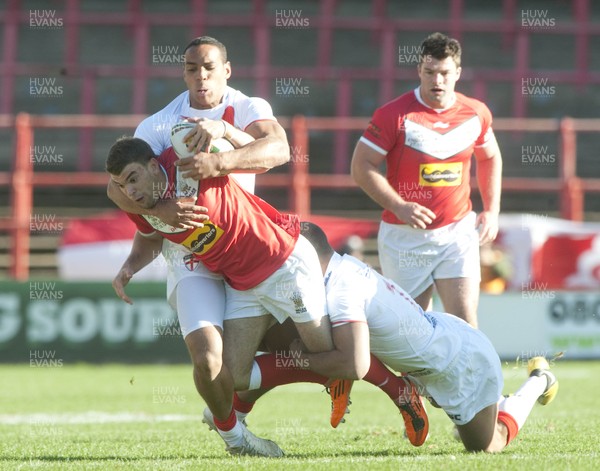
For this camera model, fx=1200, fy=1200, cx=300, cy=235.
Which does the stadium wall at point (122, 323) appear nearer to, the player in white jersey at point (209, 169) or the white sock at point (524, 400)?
the white sock at point (524, 400)

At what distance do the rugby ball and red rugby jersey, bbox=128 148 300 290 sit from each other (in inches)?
5.7

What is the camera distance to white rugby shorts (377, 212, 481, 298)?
811 cm

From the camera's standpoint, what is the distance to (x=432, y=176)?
8102mm

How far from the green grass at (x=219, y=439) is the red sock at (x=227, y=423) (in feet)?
0.53

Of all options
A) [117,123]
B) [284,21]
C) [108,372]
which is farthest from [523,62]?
[108,372]

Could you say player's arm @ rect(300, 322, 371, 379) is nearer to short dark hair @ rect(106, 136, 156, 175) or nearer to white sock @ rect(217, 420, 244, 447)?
white sock @ rect(217, 420, 244, 447)

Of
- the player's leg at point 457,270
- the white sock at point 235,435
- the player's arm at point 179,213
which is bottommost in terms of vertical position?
the white sock at point 235,435

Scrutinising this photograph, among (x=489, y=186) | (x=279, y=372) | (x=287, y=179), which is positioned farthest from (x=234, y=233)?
(x=287, y=179)

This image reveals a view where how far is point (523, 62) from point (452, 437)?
17.7 m

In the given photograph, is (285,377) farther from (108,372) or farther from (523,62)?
(523,62)

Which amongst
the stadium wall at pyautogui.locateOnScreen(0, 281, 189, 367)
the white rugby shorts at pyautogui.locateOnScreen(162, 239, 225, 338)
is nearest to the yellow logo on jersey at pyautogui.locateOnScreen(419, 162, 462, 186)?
the white rugby shorts at pyautogui.locateOnScreen(162, 239, 225, 338)

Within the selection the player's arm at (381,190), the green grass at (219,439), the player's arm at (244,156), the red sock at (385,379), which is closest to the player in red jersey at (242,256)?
the player's arm at (244,156)

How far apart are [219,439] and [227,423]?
117 centimetres

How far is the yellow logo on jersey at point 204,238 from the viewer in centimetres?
662
